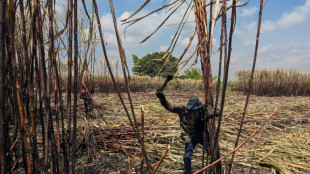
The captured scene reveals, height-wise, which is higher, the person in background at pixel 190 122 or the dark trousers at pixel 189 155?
the person in background at pixel 190 122

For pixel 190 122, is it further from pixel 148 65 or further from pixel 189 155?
pixel 148 65

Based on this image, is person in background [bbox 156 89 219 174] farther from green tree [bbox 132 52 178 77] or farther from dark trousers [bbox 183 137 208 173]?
green tree [bbox 132 52 178 77]

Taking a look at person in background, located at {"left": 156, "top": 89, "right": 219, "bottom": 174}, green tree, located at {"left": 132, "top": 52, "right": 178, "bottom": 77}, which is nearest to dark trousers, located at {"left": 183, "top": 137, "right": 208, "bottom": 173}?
person in background, located at {"left": 156, "top": 89, "right": 219, "bottom": 174}

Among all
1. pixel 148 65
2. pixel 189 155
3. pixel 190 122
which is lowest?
pixel 189 155

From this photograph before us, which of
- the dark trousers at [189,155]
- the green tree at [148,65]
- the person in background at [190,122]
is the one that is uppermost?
the green tree at [148,65]

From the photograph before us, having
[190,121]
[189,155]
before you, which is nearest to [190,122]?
[190,121]

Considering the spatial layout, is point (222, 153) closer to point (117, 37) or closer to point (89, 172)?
point (89, 172)

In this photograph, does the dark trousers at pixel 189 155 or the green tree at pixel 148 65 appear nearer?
the dark trousers at pixel 189 155

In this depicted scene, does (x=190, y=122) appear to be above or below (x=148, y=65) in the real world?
below

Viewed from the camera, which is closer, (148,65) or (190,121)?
(190,121)

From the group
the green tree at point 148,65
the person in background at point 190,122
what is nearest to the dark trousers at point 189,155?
the person in background at point 190,122

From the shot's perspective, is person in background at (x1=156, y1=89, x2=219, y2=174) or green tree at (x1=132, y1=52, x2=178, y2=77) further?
green tree at (x1=132, y1=52, x2=178, y2=77)

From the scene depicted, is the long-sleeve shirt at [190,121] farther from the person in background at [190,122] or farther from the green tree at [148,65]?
the green tree at [148,65]

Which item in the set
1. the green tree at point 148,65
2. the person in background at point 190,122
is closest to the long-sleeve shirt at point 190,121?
the person in background at point 190,122
